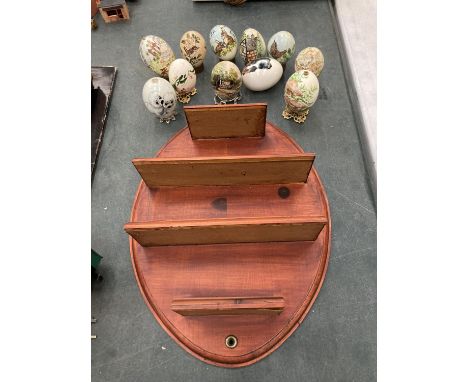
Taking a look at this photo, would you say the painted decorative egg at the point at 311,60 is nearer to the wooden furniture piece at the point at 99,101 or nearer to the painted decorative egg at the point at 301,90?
the painted decorative egg at the point at 301,90

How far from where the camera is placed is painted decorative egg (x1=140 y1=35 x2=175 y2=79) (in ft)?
8.03

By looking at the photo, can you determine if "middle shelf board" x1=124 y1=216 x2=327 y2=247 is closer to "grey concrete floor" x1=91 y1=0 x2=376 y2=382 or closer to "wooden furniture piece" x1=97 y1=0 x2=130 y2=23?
"grey concrete floor" x1=91 y1=0 x2=376 y2=382

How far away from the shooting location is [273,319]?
75.2 inches

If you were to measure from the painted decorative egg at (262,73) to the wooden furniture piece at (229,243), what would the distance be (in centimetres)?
43

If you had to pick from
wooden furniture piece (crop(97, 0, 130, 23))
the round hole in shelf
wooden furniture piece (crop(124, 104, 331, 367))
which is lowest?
the round hole in shelf

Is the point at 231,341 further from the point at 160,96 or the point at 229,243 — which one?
the point at 160,96

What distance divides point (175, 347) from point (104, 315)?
47cm

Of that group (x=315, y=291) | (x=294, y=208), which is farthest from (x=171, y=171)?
(x=315, y=291)

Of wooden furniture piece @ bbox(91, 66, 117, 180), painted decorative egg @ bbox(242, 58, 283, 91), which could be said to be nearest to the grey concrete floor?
wooden furniture piece @ bbox(91, 66, 117, 180)

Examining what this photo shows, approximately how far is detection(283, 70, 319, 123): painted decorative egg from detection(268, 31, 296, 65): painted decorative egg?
11.5 inches

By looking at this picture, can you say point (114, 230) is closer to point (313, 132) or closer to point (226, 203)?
point (226, 203)

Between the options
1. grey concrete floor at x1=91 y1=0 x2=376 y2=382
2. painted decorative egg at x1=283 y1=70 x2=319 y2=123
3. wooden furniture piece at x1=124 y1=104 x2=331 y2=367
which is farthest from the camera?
painted decorative egg at x1=283 y1=70 x2=319 y2=123

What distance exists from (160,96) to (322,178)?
1.23m

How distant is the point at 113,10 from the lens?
9.87 ft
